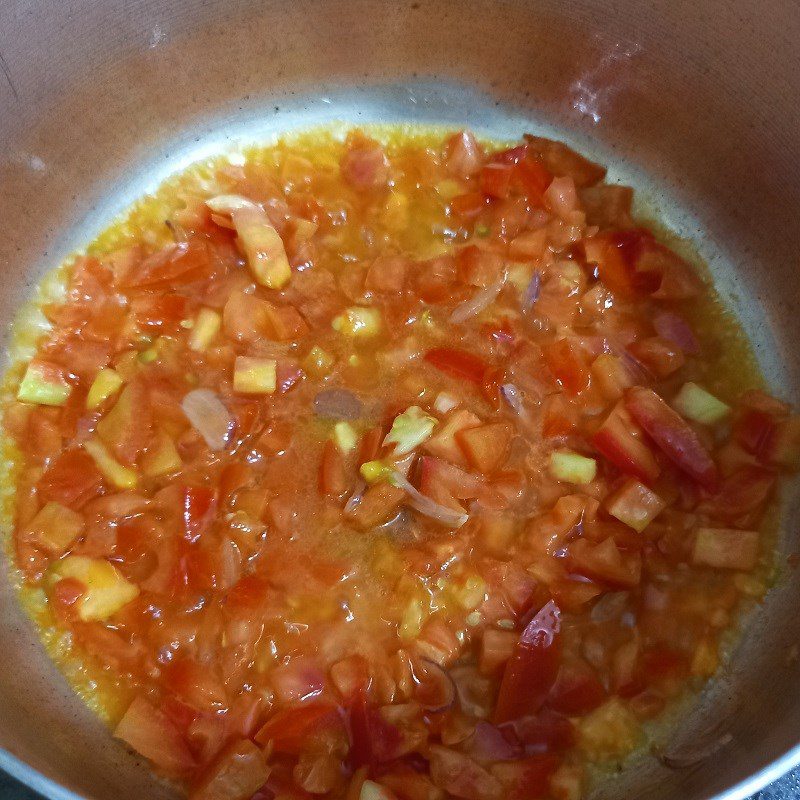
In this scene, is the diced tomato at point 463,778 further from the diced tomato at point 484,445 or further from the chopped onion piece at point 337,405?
the chopped onion piece at point 337,405

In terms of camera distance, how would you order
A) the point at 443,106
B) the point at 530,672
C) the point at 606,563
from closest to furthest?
the point at 530,672, the point at 606,563, the point at 443,106

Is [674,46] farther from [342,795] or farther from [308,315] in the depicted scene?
[342,795]

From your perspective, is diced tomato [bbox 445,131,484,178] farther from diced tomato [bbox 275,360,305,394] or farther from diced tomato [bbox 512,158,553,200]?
diced tomato [bbox 275,360,305,394]

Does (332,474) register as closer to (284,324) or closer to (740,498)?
(284,324)

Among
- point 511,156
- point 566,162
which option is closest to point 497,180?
point 511,156

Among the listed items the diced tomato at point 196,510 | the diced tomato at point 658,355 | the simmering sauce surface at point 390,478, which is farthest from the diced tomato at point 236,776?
the diced tomato at point 658,355

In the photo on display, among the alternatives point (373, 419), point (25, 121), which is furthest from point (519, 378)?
point (25, 121)
